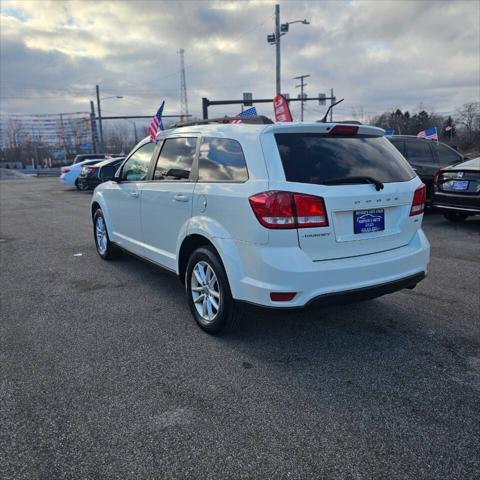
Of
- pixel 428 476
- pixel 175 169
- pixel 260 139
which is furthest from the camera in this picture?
pixel 175 169

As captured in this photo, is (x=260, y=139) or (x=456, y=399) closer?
(x=456, y=399)

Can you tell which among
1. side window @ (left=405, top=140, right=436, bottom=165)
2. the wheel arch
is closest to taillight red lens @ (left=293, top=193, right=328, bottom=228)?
the wheel arch

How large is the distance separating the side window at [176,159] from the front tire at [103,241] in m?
1.99

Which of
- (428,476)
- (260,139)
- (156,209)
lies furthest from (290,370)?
(156,209)

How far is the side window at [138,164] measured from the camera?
501cm

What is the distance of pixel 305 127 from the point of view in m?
3.36

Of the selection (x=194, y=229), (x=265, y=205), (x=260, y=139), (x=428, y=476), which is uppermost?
(x=260, y=139)

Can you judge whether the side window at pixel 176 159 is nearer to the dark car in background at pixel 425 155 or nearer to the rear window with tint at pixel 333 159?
the rear window with tint at pixel 333 159

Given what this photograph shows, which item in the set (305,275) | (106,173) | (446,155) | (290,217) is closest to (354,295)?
(305,275)

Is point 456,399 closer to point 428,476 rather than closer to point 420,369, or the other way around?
point 420,369

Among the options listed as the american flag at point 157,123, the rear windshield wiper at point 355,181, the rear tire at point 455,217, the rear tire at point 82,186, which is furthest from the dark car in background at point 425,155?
the rear tire at point 82,186

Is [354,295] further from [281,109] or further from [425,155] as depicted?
[281,109]

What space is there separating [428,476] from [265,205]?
6.12 ft

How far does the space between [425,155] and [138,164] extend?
772 cm
